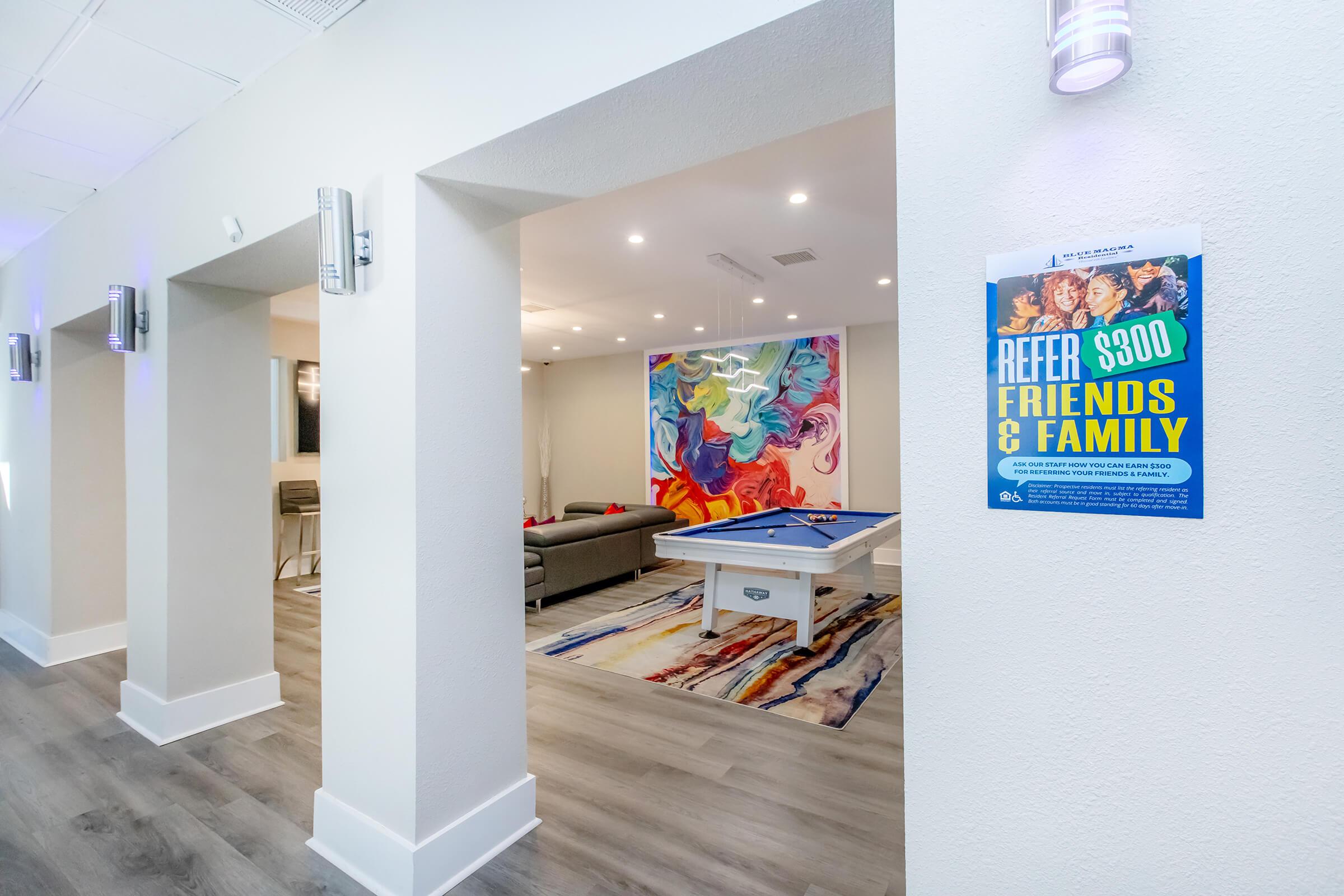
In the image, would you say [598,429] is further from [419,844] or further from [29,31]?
[419,844]

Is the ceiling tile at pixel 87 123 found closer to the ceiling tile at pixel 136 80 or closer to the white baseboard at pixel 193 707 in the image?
the ceiling tile at pixel 136 80

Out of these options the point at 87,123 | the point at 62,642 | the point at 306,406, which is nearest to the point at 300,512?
the point at 306,406

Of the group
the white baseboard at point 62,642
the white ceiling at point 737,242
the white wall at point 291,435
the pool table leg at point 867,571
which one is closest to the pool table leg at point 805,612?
the pool table leg at point 867,571

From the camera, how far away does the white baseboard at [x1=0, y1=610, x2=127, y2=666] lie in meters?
3.94

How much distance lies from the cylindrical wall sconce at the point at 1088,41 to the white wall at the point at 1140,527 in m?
0.07

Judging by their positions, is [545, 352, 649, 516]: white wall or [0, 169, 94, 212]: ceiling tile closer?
[0, 169, 94, 212]: ceiling tile

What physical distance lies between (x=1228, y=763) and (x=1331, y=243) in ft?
2.50

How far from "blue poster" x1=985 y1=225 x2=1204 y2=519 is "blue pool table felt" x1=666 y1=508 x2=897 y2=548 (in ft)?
8.38

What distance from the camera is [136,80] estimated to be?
239 cm

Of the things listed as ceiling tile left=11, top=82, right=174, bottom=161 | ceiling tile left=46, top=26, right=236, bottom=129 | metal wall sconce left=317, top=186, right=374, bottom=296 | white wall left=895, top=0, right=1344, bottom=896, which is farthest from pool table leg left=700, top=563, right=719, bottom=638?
ceiling tile left=11, top=82, right=174, bottom=161

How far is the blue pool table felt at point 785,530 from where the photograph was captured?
393cm

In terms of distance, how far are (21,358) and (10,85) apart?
2.29 metres

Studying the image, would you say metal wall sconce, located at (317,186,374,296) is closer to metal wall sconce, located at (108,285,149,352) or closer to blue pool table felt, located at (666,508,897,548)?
metal wall sconce, located at (108,285,149,352)

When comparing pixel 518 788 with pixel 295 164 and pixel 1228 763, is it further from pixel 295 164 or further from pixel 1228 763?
pixel 295 164
